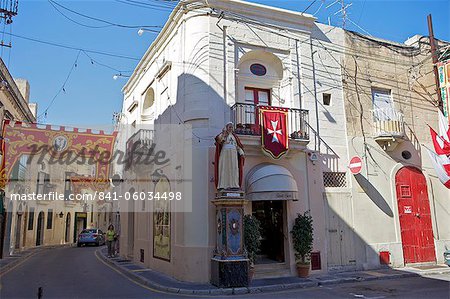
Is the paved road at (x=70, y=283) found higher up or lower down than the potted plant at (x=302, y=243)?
lower down

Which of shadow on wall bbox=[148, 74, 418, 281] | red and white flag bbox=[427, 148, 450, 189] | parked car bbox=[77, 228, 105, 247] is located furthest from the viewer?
parked car bbox=[77, 228, 105, 247]

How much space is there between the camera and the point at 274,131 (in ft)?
41.4

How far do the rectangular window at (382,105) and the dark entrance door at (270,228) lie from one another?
5.63 m

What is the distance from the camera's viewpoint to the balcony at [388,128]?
48.3 ft

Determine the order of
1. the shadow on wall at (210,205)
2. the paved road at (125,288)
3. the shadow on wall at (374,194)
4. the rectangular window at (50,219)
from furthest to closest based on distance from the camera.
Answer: the rectangular window at (50,219)
the shadow on wall at (374,194)
the shadow on wall at (210,205)
the paved road at (125,288)

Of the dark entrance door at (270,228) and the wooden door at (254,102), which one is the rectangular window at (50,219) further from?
the wooden door at (254,102)

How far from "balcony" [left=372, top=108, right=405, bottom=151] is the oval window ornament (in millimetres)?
4751

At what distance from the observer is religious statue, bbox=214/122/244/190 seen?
11.2 m

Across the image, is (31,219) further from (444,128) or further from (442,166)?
(444,128)

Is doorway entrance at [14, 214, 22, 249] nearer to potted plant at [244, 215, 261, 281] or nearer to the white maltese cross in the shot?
potted plant at [244, 215, 261, 281]

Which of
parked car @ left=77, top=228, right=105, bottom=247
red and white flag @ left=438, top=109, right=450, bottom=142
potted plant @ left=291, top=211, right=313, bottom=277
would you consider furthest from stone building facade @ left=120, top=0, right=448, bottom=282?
parked car @ left=77, top=228, right=105, bottom=247

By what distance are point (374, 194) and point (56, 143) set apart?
40.4 ft

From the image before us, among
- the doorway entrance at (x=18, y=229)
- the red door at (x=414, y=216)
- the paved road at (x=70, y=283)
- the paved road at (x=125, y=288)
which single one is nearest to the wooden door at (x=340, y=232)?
the paved road at (x=125, y=288)

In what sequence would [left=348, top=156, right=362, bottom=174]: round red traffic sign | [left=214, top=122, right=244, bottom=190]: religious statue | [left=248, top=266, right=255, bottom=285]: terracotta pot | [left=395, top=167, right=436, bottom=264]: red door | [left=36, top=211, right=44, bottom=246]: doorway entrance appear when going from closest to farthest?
[left=248, top=266, right=255, bottom=285]: terracotta pot → [left=214, top=122, right=244, bottom=190]: religious statue → [left=348, top=156, right=362, bottom=174]: round red traffic sign → [left=395, top=167, right=436, bottom=264]: red door → [left=36, top=211, right=44, bottom=246]: doorway entrance
